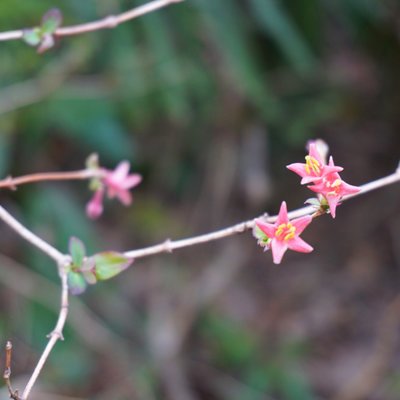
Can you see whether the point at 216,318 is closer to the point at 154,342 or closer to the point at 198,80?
the point at 154,342

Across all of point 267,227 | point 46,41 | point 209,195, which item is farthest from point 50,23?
point 209,195

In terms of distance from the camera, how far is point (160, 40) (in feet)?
5.65

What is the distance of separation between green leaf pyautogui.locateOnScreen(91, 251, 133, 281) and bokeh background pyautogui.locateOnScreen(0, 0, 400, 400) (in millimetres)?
872

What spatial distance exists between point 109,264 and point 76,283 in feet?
0.14

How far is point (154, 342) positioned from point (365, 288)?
3.07ft

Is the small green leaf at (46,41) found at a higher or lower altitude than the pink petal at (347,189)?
higher

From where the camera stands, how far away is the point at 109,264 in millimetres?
858

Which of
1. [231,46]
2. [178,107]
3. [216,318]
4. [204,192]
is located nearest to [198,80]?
[178,107]

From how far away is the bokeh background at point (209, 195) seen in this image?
1.82 meters

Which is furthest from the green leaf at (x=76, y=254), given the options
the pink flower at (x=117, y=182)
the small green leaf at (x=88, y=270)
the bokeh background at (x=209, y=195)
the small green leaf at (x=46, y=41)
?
the bokeh background at (x=209, y=195)

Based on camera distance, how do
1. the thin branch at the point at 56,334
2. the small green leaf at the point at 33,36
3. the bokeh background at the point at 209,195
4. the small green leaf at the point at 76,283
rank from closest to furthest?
1. the thin branch at the point at 56,334
2. the small green leaf at the point at 76,283
3. the small green leaf at the point at 33,36
4. the bokeh background at the point at 209,195

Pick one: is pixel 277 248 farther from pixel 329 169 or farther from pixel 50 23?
pixel 50 23

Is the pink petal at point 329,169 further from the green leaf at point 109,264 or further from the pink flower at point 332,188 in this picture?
the green leaf at point 109,264

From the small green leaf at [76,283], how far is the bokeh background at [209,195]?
0.88 m
